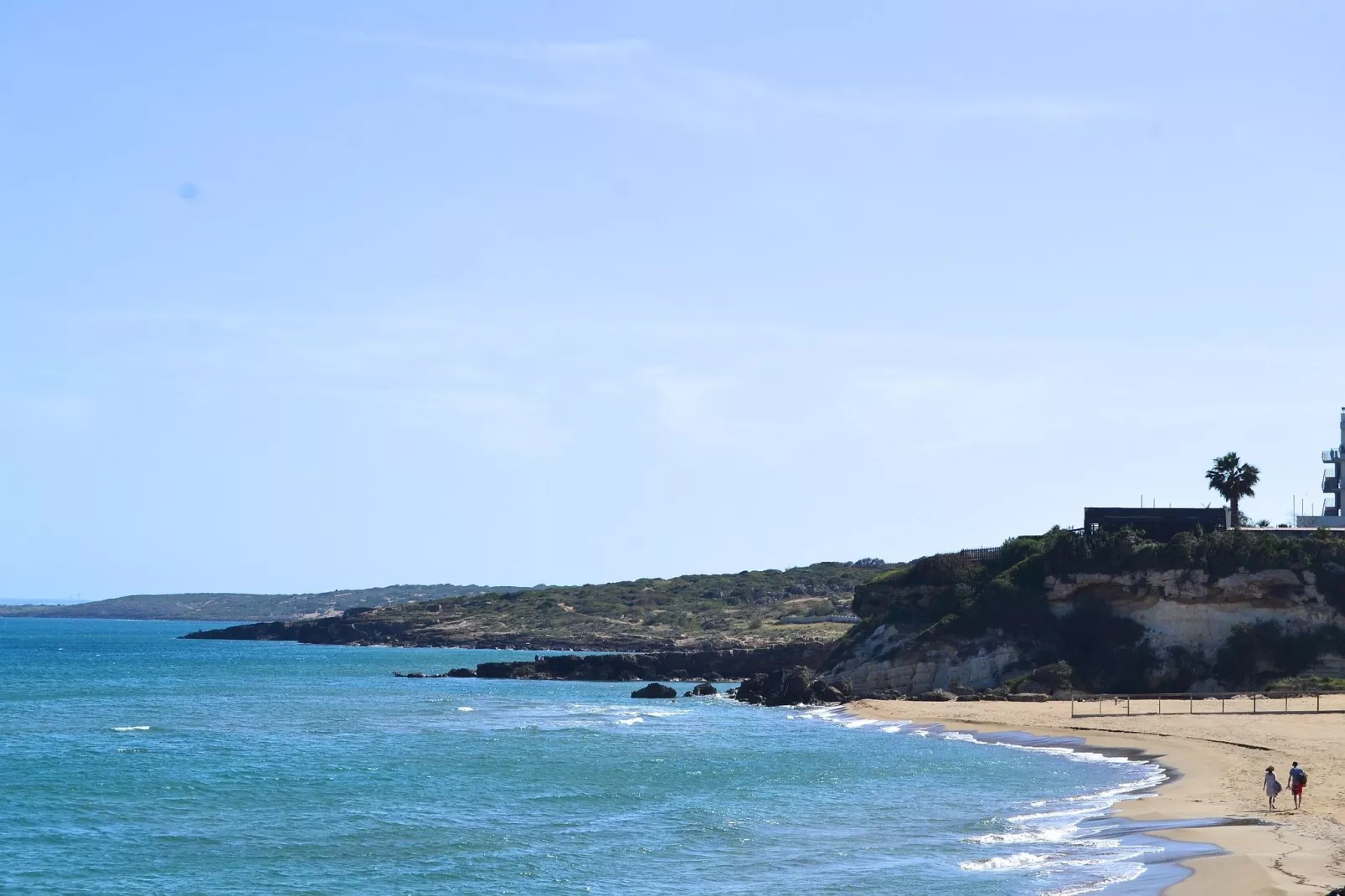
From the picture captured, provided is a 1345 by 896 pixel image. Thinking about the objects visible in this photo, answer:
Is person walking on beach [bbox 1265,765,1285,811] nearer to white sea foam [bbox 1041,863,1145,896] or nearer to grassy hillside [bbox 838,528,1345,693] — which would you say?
white sea foam [bbox 1041,863,1145,896]

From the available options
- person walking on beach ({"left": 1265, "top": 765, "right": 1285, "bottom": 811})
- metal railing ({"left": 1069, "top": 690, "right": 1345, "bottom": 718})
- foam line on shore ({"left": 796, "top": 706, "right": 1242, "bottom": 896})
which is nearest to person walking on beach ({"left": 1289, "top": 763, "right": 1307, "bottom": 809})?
person walking on beach ({"left": 1265, "top": 765, "right": 1285, "bottom": 811})

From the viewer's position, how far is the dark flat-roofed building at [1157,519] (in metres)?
81.4

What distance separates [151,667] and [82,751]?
71.8m

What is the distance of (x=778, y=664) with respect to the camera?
354ft

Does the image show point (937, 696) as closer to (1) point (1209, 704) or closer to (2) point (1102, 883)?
(1) point (1209, 704)

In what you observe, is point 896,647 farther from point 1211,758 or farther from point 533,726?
point 1211,758

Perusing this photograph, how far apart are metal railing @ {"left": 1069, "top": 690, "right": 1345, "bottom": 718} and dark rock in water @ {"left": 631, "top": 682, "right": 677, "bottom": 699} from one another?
96.9 feet

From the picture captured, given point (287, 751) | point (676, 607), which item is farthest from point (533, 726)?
point (676, 607)

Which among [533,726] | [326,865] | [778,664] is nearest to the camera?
[326,865]

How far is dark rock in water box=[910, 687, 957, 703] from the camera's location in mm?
74662

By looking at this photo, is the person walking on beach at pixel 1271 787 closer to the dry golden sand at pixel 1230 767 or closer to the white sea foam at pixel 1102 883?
the dry golden sand at pixel 1230 767

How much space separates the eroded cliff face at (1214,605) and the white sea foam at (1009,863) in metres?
44.3

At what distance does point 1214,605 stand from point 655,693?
3639 centimetres

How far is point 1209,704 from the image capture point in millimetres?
64875
